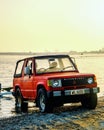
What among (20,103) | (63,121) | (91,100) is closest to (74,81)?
(91,100)

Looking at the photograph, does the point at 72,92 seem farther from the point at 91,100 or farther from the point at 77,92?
the point at 91,100

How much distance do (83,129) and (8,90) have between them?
20.3 meters

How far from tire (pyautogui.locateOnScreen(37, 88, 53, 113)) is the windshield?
1108 mm

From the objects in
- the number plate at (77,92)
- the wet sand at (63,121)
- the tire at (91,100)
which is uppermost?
the number plate at (77,92)

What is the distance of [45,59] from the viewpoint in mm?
16875

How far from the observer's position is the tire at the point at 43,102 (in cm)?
1510

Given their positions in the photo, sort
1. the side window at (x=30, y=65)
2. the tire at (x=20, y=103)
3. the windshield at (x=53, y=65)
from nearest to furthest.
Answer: the windshield at (x=53, y=65) → the side window at (x=30, y=65) → the tire at (x=20, y=103)

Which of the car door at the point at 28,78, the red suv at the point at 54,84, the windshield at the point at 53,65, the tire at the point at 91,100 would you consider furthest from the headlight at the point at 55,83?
the car door at the point at 28,78

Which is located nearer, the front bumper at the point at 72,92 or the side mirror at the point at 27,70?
the front bumper at the point at 72,92

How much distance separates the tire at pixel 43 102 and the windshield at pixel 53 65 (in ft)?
3.64

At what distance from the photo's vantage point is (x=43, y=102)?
15.4m

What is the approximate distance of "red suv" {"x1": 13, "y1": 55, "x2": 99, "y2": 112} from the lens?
49.3ft

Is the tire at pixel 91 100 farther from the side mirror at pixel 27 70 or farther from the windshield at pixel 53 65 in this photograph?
the side mirror at pixel 27 70

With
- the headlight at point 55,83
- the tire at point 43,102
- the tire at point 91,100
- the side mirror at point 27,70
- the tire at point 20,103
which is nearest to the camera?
the headlight at point 55,83
